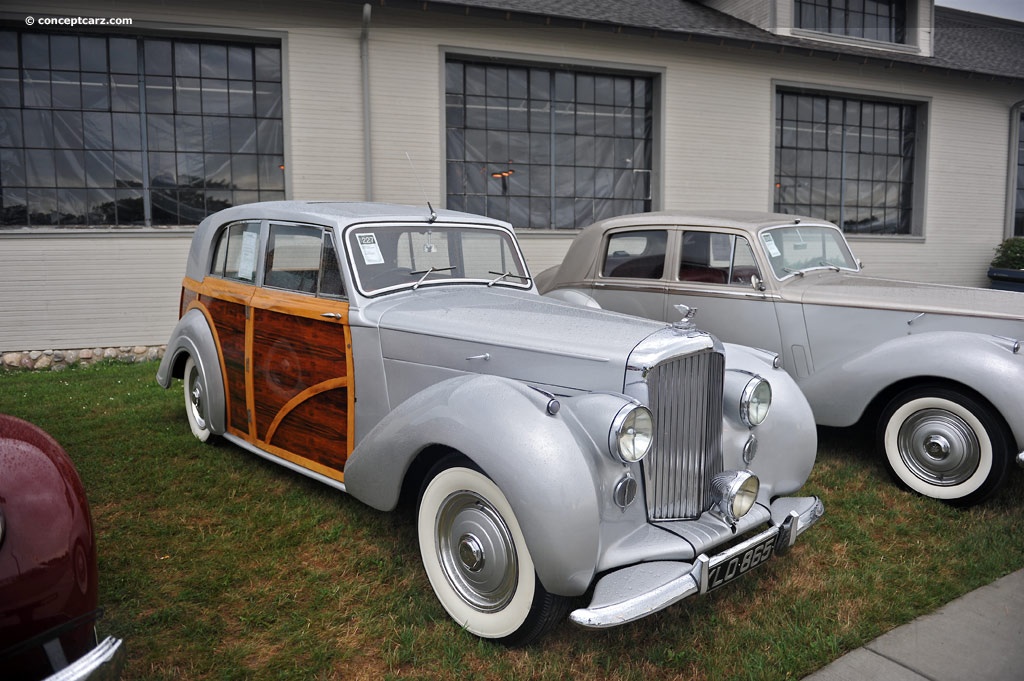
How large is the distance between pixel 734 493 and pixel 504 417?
1.04 metres

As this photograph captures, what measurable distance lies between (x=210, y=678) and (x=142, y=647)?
0.37 meters

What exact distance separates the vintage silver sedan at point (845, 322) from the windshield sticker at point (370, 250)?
183 centimetres

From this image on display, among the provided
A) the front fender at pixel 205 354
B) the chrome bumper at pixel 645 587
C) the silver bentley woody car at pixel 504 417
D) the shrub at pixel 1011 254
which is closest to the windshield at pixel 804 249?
the silver bentley woody car at pixel 504 417

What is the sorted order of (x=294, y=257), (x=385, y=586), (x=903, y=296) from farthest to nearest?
(x=903, y=296)
(x=294, y=257)
(x=385, y=586)

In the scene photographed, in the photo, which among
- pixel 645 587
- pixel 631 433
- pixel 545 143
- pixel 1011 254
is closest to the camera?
pixel 645 587

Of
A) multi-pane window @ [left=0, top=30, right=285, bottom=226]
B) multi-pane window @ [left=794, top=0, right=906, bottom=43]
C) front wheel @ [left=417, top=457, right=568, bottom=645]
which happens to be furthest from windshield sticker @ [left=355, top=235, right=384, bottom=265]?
multi-pane window @ [left=794, top=0, right=906, bottom=43]

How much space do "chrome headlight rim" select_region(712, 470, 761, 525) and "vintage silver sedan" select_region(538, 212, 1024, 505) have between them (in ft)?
6.23

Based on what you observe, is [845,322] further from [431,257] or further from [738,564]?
[431,257]

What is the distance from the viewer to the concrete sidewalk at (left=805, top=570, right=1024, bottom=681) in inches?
102

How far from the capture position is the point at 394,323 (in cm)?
346

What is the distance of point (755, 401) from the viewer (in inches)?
127

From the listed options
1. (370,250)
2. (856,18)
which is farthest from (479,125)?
(856,18)

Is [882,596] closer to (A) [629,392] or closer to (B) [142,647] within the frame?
(A) [629,392]

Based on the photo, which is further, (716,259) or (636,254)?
(636,254)
